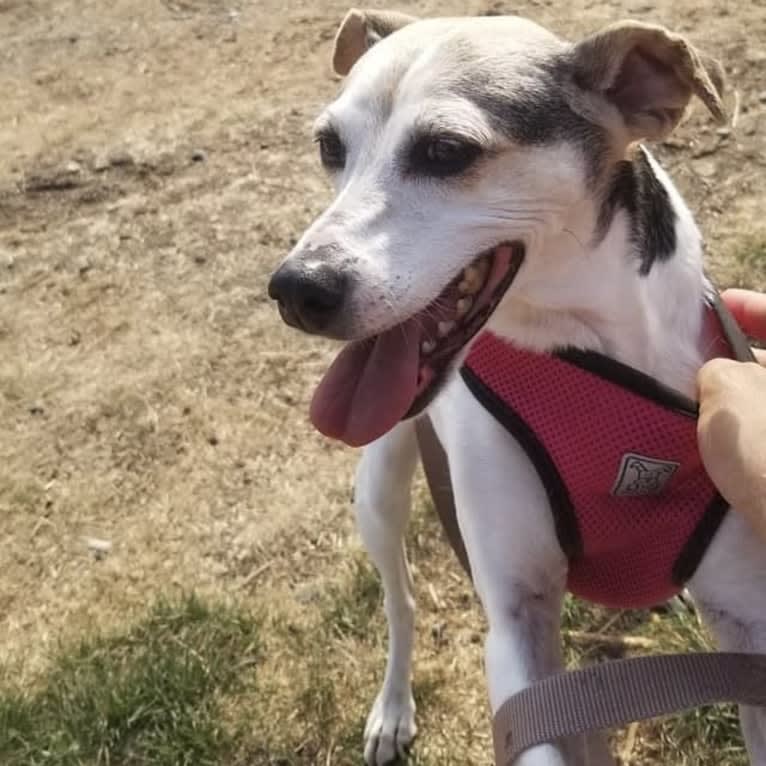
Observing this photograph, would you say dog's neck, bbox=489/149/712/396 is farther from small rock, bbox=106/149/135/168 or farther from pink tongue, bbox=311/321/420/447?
small rock, bbox=106/149/135/168

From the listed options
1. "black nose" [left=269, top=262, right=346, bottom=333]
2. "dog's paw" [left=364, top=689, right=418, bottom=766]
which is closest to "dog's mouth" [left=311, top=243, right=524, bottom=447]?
"black nose" [left=269, top=262, right=346, bottom=333]

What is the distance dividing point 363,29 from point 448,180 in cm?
77

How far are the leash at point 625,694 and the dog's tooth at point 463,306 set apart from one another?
2.34 feet

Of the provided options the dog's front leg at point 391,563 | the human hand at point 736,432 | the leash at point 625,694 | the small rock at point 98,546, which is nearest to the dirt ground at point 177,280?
the small rock at point 98,546

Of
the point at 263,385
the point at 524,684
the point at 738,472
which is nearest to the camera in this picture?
the point at 738,472

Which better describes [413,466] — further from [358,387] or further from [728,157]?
[728,157]

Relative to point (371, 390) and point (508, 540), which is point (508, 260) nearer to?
point (371, 390)

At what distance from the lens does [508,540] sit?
7.79ft

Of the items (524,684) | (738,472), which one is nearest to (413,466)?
(524,684)

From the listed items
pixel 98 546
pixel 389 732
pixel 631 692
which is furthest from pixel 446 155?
pixel 98 546

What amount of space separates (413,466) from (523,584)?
2.43 ft

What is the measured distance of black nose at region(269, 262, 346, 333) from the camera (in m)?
2.07

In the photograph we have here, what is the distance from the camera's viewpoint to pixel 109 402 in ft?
14.1

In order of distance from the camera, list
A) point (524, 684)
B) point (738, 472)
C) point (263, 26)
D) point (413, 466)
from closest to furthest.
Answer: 1. point (738, 472)
2. point (524, 684)
3. point (413, 466)
4. point (263, 26)
